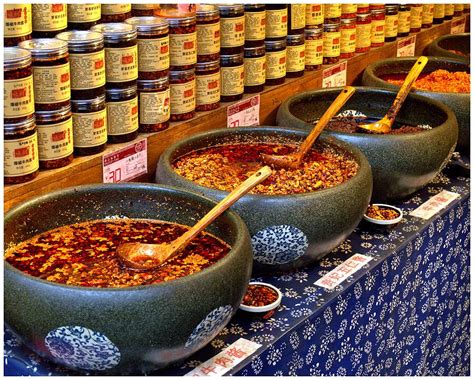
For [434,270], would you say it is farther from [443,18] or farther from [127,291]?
[443,18]

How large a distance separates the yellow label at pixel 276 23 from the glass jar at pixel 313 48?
0.71 feet

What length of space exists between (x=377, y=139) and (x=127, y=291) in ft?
3.54

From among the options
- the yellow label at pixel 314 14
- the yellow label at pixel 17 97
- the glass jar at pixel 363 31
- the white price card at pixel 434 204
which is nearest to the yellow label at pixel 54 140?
the yellow label at pixel 17 97

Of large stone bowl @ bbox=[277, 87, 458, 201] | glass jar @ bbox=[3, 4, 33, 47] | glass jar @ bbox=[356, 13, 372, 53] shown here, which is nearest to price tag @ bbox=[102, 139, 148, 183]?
glass jar @ bbox=[3, 4, 33, 47]

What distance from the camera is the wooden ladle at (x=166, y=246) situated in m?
1.71

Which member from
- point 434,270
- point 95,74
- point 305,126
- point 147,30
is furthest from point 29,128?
point 434,270

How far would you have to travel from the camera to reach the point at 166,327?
1.52 metres

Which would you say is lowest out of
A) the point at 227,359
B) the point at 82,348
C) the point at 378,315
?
the point at 378,315

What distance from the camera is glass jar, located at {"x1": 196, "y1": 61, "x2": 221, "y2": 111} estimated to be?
246 centimetres

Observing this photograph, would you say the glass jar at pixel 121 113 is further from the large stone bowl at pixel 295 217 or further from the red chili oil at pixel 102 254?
the red chili oil at pixel 102 254

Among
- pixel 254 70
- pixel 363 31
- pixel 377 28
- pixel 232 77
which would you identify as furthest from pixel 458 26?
pixel 232 77

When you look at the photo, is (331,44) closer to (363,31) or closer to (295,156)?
(363,31)

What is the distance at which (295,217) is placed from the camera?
6.32ft

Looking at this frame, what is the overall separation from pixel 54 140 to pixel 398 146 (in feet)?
3.01
